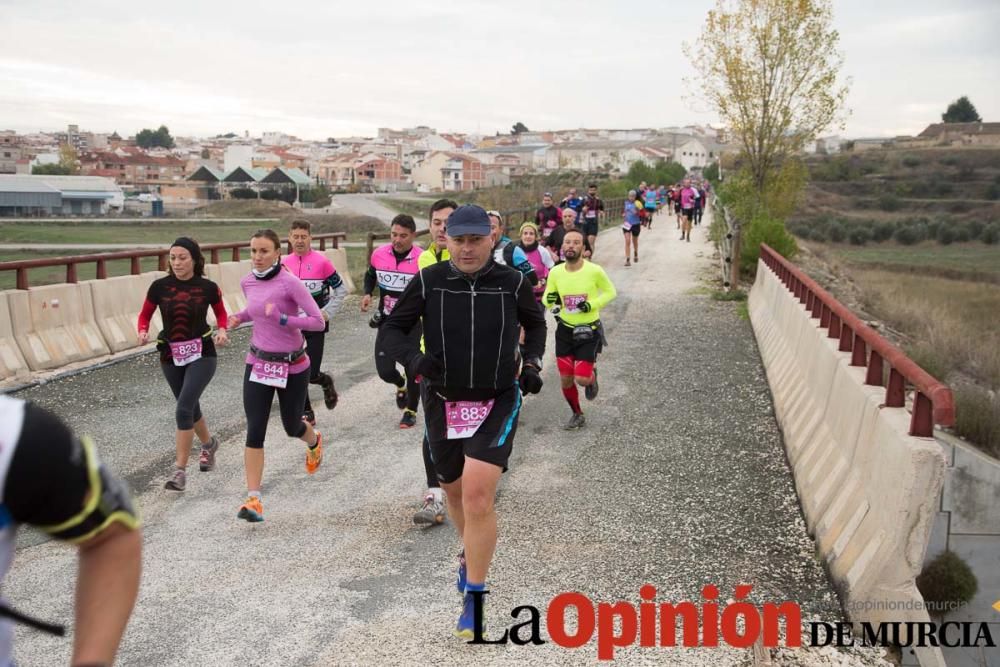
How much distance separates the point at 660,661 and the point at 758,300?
12.1 m

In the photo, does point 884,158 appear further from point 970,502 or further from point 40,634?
point 40,634

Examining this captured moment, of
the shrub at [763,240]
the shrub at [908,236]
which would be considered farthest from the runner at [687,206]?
the shrub at [908,236]

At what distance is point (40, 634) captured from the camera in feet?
15.4

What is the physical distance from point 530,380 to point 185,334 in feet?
11.4

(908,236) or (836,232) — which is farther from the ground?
(836,232)

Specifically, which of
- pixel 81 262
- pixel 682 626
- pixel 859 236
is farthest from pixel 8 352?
pixel 859 236

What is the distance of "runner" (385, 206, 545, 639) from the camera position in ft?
15.3

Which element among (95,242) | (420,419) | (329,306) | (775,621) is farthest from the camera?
(95,242)

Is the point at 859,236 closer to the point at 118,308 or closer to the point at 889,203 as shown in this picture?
the point at 889,203

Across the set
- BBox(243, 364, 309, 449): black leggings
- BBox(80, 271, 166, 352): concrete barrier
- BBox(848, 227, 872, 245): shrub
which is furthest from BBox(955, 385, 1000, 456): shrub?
BBox(848, 227, 872, 245): shrub

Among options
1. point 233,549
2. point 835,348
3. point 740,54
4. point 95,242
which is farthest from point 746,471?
point 95,242

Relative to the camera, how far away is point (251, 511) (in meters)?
6.21

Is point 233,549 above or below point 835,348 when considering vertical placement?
below

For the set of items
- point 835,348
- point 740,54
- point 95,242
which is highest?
point 740,54
